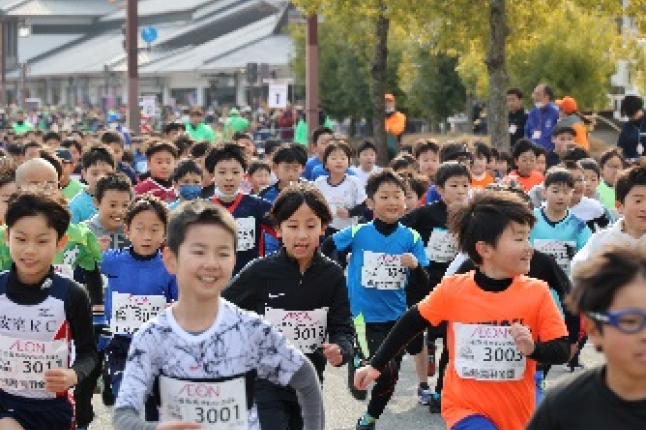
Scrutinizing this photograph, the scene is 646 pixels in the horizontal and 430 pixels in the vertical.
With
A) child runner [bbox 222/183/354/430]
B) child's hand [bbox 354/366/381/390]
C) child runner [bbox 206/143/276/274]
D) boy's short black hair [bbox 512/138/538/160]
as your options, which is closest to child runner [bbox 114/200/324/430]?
child's hand [bbox 354/366/381/390]

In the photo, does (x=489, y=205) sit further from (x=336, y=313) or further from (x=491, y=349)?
(x=336, y=313)

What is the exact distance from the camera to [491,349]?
6125 mm

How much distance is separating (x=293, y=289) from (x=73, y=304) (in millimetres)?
1172

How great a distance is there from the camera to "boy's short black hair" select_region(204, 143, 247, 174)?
34.6 feet

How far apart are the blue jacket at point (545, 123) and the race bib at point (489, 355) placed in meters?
12.6

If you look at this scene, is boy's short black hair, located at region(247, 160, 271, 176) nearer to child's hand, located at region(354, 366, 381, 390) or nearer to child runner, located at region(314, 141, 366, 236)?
child runner, located at region(314, 141, 366, 236)

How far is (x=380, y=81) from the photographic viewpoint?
85.2ft

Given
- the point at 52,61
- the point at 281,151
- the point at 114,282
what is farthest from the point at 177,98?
the point at 114,282

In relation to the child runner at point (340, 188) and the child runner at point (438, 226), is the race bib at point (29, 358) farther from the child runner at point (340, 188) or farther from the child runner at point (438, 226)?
the child runner at point (340, 188)

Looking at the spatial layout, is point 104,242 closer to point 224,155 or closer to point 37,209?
point 224,155

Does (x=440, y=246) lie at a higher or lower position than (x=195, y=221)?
lower

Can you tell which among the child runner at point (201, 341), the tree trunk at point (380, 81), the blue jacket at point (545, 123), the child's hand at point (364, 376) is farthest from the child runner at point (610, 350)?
the tree trunk at point (380, 81)

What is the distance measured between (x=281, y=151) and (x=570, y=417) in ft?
29.7

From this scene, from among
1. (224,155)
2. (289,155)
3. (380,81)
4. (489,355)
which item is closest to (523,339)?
(489,355)
